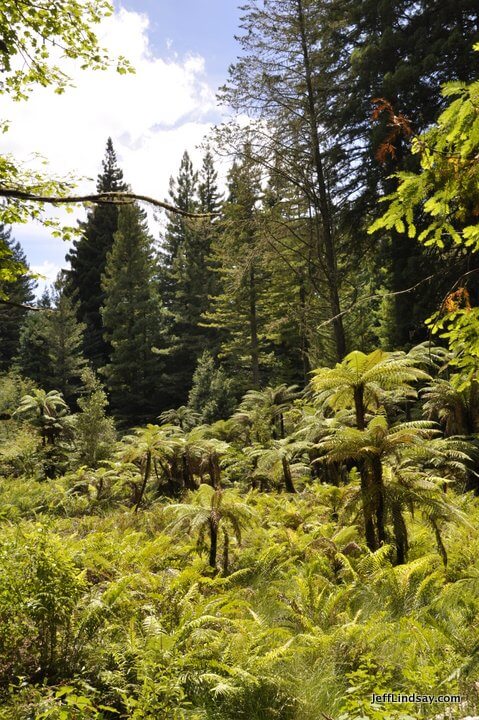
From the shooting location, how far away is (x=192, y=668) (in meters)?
3.64

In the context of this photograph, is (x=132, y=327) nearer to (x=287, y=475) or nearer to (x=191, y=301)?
(x=191, y=301)

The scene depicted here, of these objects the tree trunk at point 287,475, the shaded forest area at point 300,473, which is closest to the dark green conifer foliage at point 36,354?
the shaded forest area at point 300,473

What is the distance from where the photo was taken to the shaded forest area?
3520 millimetres

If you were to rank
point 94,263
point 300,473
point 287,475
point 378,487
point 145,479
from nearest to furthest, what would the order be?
point 378,487 → point 287,475 → point 145,479 → point 300,473 → point 94,263

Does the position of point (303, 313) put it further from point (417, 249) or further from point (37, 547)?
point (37, 547)

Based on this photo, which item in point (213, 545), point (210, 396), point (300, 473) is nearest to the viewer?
point (213, 545)

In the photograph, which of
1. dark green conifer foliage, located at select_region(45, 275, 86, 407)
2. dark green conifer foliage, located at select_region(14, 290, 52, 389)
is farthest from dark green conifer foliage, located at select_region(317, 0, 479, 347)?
dark green conifer foliage, located at select_region(14, 290, 52, 389)

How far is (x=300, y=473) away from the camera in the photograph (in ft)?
36.2

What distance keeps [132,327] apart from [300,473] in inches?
829

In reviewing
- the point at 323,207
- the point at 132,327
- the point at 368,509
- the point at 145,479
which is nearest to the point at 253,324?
the point at 132,327

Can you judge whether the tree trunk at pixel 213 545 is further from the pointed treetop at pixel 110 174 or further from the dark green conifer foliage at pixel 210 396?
the pointed treetop at pixel 110 174

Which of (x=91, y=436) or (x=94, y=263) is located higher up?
(x=94, y=263)

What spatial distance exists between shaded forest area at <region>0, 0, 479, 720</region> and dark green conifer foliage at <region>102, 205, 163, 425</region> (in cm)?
682

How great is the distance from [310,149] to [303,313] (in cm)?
508
